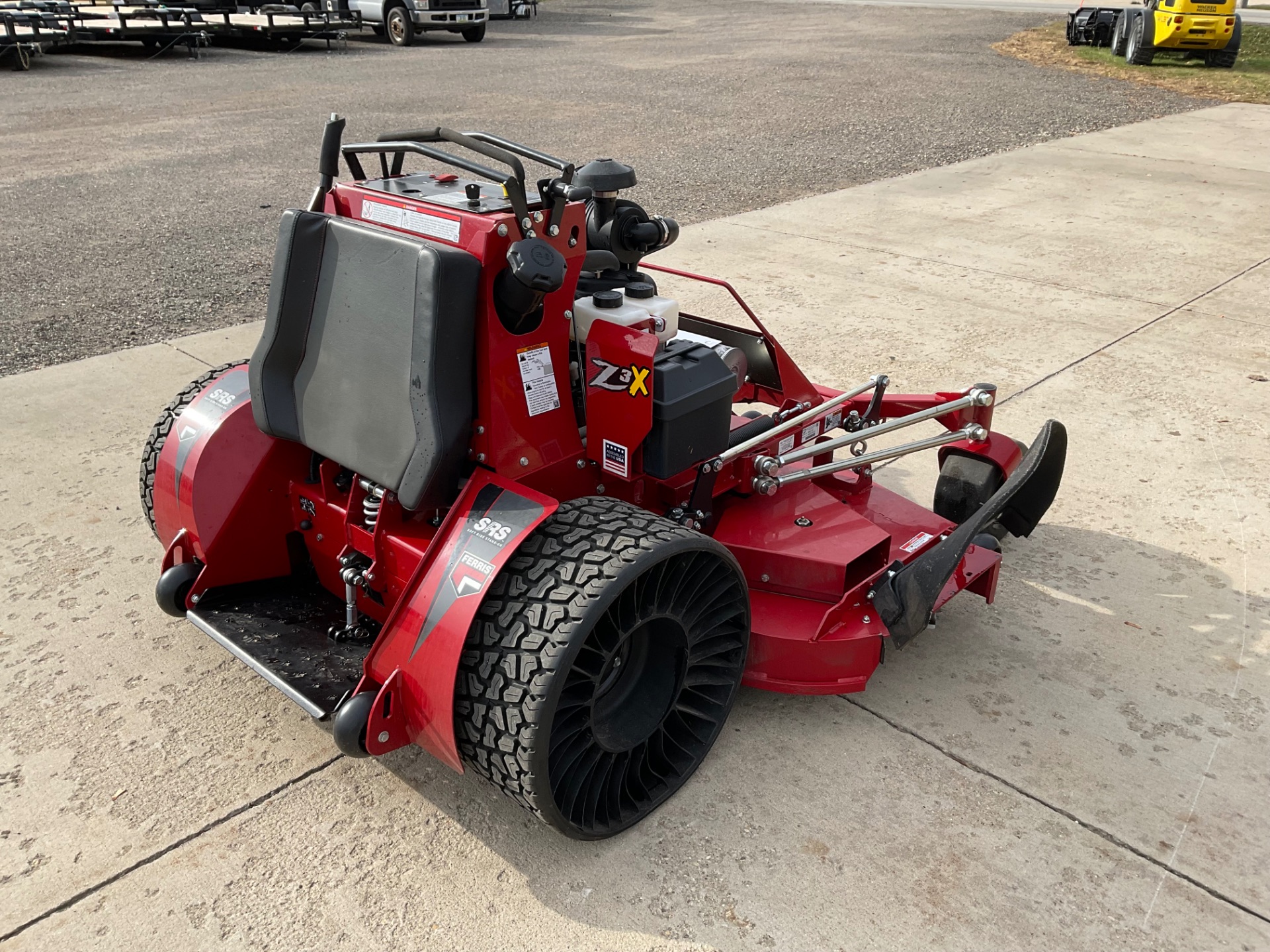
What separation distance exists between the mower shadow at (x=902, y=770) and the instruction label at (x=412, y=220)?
142 cm

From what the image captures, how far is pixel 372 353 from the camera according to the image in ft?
8.74

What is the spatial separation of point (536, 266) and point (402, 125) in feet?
34.1

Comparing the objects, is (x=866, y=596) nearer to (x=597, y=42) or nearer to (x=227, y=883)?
(x=227, y=883)

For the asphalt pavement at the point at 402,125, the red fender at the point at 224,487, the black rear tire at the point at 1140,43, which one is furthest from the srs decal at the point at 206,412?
the black rear tire at the point at 1140,43

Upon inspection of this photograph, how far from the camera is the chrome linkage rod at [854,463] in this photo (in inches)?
130

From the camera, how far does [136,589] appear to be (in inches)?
144

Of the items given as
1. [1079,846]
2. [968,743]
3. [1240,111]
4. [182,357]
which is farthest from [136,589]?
[1240,111]

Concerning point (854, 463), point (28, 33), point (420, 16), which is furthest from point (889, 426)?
point (420, 16)

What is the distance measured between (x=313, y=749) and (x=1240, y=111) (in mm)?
14587

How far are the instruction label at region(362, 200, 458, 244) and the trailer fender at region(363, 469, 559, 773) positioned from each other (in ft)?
2.03

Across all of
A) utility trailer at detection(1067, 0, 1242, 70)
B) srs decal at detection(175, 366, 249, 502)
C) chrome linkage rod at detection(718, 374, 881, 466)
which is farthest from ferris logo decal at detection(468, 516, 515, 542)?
utility trailer at detection(1067, 0, 1242, 70)

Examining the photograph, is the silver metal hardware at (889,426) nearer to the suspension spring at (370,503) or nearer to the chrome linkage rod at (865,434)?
the chrome linkage rod at (865,434)

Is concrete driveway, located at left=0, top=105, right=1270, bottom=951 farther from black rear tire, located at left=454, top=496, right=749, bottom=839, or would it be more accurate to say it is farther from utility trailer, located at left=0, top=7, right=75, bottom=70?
utility trailer, located at left=0, top=7, right=75, bottom=70

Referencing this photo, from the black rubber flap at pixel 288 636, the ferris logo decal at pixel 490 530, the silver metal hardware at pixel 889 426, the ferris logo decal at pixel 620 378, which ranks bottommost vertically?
the black rubber flap at pixel 288 636
